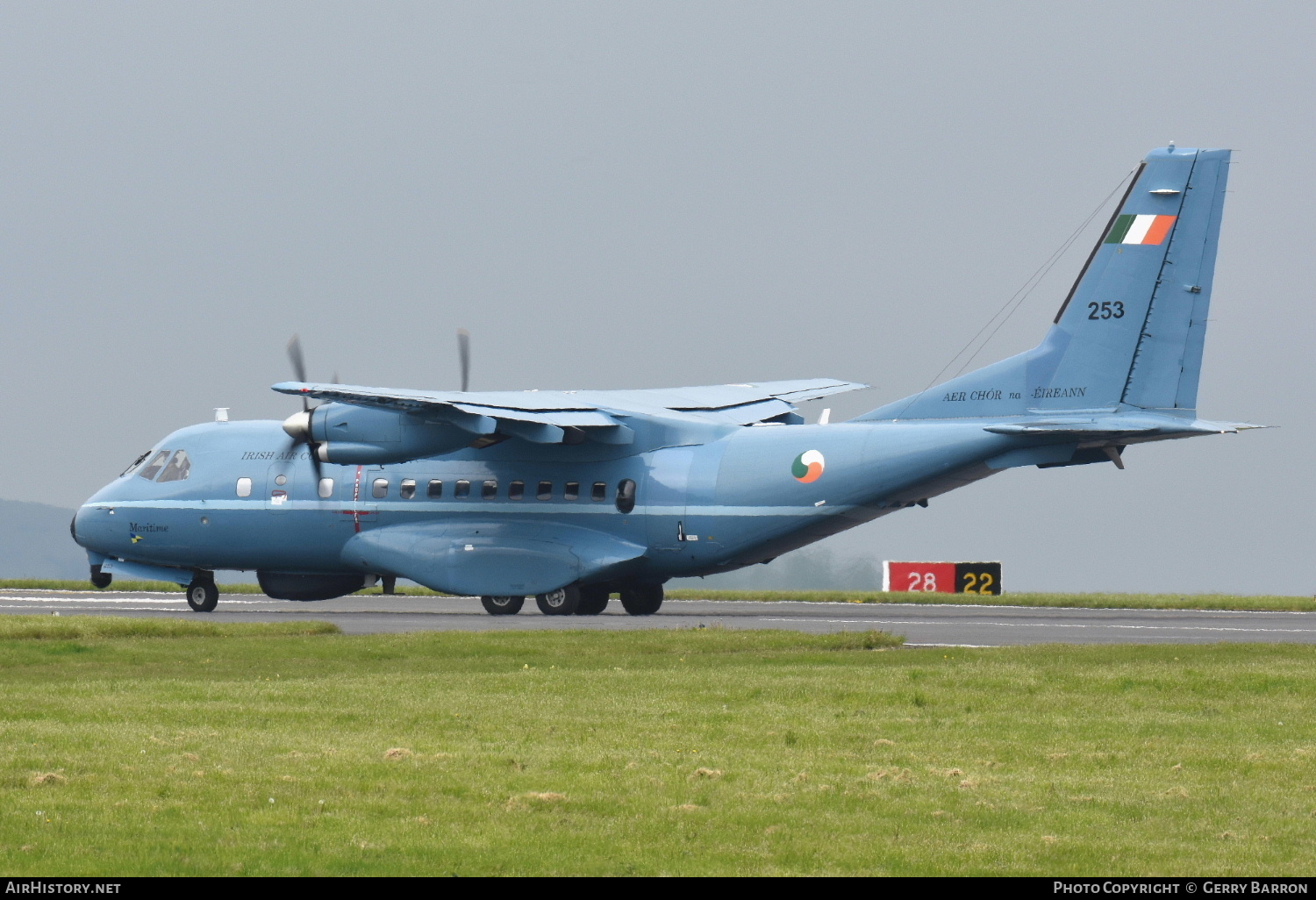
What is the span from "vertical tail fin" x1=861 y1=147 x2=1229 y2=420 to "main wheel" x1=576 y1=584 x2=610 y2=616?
1091cm

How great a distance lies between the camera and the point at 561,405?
32.2 m

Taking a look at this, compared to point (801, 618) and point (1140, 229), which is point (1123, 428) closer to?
point (1140, 229)

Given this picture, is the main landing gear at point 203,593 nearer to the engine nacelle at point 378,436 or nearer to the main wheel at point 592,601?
the engine nacelle at point 378,436

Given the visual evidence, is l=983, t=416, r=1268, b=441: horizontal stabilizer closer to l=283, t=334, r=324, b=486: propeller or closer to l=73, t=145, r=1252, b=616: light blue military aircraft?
l=73, t=145, r=1252, b=616: light blue military aircraft

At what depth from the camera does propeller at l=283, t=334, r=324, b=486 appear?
32.6 m

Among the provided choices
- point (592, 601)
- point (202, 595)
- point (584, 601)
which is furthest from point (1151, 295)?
point (202, 595)

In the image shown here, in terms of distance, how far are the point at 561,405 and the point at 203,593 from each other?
10.4 m

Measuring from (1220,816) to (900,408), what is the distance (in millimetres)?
20332

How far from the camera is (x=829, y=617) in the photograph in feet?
108

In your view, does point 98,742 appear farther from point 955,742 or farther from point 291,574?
point 291,574

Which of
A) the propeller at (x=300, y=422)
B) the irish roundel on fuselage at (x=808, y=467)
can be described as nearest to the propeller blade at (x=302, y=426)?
the propeller at (x=300, y=422)

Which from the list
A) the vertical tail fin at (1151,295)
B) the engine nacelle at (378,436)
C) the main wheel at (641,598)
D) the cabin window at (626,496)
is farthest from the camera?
the main wheel at (641,598)

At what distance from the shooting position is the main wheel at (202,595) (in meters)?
35.8

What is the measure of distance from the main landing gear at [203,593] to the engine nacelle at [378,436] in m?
6.27
